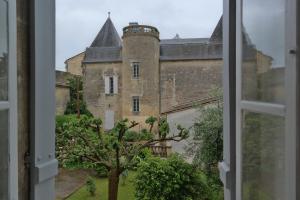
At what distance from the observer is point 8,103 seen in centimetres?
87

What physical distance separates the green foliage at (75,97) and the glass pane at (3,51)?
11.2m

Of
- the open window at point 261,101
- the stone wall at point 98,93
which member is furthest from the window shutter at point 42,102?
the stone wall at point 98,93

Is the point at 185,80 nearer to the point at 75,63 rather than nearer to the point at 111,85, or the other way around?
the point at 111,85

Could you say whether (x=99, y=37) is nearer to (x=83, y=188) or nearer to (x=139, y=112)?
(x=139, y=112)

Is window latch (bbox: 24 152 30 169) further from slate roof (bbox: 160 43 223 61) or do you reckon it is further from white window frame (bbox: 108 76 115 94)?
white window frame (bbox: 108 76 115 94)

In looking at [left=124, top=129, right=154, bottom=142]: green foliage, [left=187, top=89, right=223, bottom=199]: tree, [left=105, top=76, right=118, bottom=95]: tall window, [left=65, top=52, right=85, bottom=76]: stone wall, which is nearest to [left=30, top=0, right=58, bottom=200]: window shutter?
[left=124, top=129, right=154, bottom=142]: green foliage

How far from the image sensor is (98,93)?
46.7 ft

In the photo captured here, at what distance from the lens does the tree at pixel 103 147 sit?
4312 millimetres

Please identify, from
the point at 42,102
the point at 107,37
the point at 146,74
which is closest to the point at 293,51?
the point at 42,102

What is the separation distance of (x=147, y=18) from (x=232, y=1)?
1365 cm

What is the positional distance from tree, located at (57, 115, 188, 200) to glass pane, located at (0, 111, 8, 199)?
3.35 metres

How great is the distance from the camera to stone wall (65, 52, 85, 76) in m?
14.7

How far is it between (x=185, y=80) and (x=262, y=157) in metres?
12.7

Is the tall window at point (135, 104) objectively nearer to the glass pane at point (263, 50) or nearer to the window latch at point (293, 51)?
the glass pane at point (263, 50)
